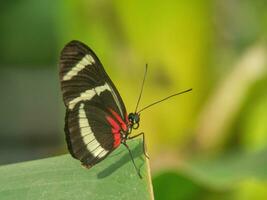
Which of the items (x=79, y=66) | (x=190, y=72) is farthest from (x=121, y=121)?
(x=190, y=72)

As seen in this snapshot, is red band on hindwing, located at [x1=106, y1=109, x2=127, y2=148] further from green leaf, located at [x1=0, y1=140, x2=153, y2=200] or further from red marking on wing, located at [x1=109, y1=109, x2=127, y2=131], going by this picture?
green leaf, located at [x1=0, y1=140, x2=153, y2=200]

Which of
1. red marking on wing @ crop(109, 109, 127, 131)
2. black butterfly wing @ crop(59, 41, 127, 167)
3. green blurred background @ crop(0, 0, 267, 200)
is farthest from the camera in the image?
green blurred background @ crop(0, 0, 267, 200)

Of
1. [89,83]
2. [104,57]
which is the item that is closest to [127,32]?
[104,57]

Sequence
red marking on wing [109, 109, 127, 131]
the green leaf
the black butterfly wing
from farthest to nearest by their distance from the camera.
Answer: red marking on wing [109, 109, 127, 131] → the black butterfly wing → the green leaf

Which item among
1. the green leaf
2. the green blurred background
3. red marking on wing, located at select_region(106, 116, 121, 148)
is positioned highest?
the green leaf

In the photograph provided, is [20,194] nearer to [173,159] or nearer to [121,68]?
[173,159]

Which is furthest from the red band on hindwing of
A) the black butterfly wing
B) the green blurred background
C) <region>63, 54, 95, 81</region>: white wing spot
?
the green blurred background

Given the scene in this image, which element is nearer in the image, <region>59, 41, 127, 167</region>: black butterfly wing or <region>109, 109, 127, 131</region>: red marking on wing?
<region>59, 41, 127, 167</region>: black butterfly wing
